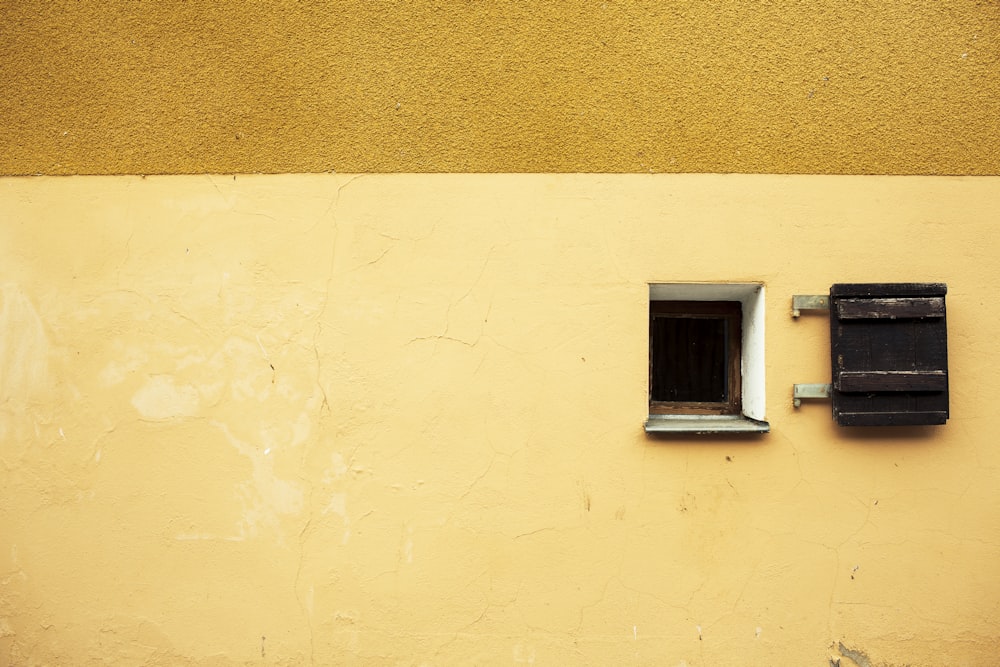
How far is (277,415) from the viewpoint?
8.46 ft

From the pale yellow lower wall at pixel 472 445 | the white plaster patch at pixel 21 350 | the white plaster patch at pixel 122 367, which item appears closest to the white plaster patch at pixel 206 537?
the pale yellow lower wall at pixel 472 445

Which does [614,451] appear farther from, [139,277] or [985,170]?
[139,277]

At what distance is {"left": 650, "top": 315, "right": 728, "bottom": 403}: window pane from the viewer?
110 inches

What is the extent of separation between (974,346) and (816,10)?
5.56 feet

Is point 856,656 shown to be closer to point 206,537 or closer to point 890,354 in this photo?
point 890,354

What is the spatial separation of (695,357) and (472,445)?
1206 mm

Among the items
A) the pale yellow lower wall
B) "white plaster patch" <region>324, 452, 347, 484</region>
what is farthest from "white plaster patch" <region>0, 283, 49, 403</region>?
"white plaster patch" <region>324, 452, 347, 484</region>

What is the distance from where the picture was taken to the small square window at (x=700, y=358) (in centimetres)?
272

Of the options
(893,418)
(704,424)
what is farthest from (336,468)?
(893,418)

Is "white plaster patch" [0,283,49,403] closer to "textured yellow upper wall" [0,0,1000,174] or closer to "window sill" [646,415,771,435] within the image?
"textured yellow upper wall" [0,0,1000,174]

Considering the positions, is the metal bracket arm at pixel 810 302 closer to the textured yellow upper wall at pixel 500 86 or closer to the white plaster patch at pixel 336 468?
the textured yellow upper wall at pixel 500 86

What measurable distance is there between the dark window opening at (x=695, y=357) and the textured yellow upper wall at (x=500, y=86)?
0.69 m

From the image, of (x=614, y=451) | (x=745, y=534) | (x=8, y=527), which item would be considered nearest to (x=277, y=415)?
(x=8, y=527)

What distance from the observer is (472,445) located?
Answer: 2551 millimetres
